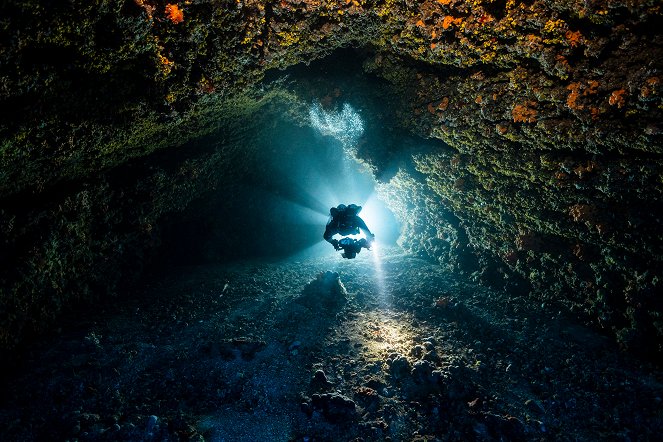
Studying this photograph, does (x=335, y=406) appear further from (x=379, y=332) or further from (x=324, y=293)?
(x=324, y=293)

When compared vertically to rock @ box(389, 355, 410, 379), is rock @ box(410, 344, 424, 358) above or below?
above

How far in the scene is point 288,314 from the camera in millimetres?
5121

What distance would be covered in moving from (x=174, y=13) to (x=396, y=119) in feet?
10.3

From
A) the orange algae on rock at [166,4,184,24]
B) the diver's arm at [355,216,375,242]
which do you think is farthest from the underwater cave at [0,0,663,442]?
the diver's arm at [355,216,375,242]

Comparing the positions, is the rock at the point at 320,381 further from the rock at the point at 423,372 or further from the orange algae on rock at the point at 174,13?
the orange algae on rock at the point at 174,13

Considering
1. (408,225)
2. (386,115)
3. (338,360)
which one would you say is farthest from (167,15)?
(408,225)

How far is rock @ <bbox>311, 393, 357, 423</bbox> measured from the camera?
3.29m

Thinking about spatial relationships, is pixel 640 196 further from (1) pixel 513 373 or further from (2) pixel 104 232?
(2) pixel 104 232

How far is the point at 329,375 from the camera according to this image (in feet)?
12.6

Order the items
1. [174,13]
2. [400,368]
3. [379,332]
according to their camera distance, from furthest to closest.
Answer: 1. [379,332]
2. [400,368]
3. [174,13]

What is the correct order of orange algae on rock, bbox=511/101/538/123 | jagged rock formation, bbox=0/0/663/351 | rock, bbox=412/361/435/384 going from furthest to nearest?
rock, bbox=412/361/435/384 < orange algae on rock, bbox=511/101/538/123 < jagged rock formation, bbox=0/0/663/351

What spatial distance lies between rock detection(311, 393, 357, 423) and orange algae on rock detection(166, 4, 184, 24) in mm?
3667

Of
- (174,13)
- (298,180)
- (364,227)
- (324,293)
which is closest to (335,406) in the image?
(324,293)

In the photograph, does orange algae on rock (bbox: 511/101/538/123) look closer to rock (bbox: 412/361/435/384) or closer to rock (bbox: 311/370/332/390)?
rock (bbox: 412/361/435/384)
